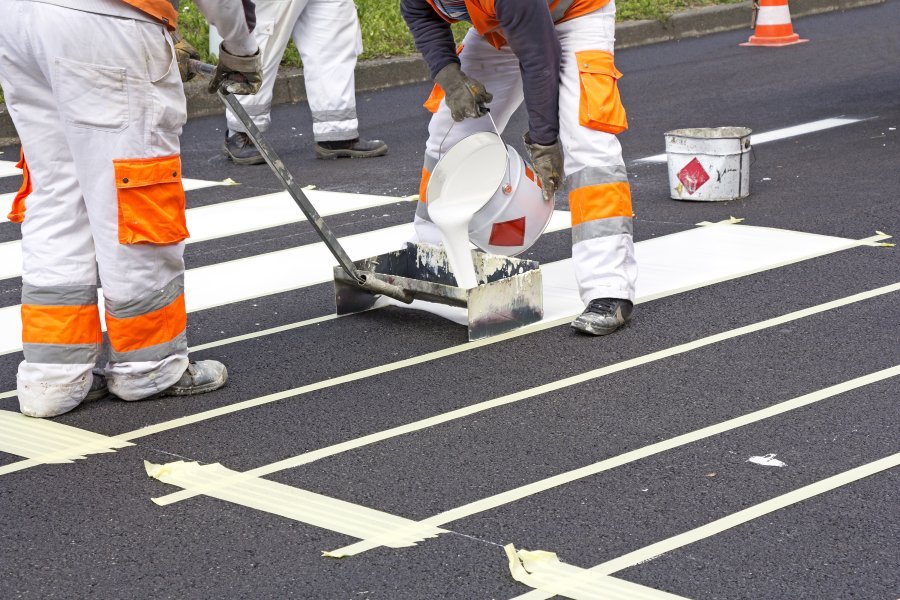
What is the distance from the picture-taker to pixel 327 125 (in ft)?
26.9

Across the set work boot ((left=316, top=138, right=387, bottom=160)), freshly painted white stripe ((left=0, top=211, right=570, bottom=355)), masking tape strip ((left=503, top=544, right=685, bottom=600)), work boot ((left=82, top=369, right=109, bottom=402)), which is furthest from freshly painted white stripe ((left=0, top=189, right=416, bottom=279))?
masking tape strip ((left=503, top=544, right=685, bottom=600))

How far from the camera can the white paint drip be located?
3.52 meters

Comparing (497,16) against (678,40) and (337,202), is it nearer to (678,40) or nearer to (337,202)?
(337,202)

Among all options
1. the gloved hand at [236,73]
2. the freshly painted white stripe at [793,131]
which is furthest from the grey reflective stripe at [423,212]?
the freshly painted white stripe at [793,131]

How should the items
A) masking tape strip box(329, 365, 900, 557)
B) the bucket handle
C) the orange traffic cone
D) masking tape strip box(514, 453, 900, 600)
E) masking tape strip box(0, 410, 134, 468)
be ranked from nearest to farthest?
masking tape strip box(514, 453, 900, 600) → masking tape strip box(329, 365, 900, 557) → masking tape strip box(0, 410, 134, 468) → the bucket handle → the orange traffic cone

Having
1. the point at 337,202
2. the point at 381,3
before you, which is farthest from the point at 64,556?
the point at 381,3

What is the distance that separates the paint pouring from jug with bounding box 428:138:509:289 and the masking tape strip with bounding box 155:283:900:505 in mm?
756

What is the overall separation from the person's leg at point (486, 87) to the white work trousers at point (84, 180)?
1254 mm

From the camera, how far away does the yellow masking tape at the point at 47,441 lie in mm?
3832

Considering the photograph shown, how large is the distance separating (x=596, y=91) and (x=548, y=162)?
29 cm

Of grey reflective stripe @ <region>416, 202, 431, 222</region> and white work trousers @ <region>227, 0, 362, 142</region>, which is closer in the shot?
grey reflective stripe @ <region>416, 202, 431, 222</region>

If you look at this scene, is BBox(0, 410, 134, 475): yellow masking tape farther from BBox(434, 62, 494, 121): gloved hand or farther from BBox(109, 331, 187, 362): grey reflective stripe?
BBox(434, 62, 494, 121): gloved hand

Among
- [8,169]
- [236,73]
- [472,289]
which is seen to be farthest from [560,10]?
[8,169]

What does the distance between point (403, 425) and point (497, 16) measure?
134cm
